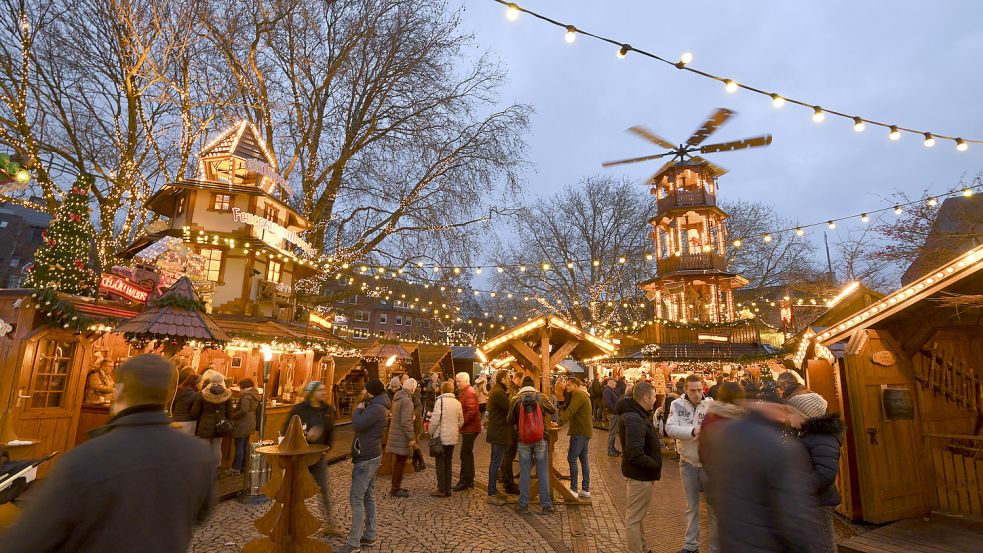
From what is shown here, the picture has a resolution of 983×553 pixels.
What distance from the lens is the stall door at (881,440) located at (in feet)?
21.1

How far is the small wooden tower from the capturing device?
24.0 m

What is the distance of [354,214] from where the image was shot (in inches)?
736

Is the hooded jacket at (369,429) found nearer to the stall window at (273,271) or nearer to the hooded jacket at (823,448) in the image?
the hooded jacket at (823,448)

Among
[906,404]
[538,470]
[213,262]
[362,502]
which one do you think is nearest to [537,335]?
[538,470]

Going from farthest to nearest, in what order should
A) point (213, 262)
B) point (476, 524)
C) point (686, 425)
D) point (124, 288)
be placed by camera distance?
point (213, 262) < point (124, 288) < point (476, 524) < point (686, 425)

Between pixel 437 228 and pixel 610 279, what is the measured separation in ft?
46.5

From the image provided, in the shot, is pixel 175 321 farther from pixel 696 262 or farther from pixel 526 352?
pixel 696 262

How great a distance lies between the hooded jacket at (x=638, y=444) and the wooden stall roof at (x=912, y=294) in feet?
12.2

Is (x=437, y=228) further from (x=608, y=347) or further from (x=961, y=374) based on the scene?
(x=961, y=374)

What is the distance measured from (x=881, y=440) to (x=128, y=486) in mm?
8479

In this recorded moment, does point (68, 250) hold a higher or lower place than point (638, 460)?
higher

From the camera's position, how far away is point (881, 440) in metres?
6.63

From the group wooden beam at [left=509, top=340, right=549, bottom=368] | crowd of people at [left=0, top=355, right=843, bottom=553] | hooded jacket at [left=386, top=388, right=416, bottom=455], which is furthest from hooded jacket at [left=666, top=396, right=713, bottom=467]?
hooded jacket at [left=386, top=388, right=416, bottom=455]

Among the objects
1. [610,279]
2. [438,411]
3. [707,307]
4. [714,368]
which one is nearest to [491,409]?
[438,411]
